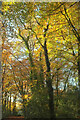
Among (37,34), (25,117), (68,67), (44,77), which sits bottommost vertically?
(25,117)

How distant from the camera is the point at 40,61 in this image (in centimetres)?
332

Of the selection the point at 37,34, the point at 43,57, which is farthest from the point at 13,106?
the point at 37,34

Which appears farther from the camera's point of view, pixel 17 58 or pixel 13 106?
pixel 17 58

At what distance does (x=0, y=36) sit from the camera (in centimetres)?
344

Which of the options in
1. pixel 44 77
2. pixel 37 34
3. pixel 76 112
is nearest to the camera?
pixel 76 112

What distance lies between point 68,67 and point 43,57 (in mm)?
661

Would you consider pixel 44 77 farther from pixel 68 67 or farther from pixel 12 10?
pixel 12 10

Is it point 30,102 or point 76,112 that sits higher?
point 30,102

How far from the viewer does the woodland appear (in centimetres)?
301

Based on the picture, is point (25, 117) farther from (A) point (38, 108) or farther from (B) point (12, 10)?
(B) point (12, 10)

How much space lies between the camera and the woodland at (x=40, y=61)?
3010 millimetres

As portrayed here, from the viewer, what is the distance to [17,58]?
11.6 ft

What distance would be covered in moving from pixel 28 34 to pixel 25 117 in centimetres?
202

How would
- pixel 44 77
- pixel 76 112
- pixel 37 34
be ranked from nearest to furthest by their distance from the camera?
pixel 76 112, pixel 44 77, pixel 37 34
